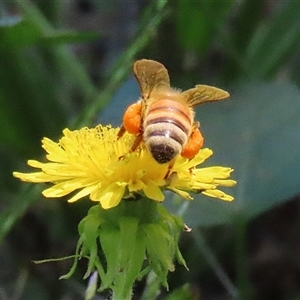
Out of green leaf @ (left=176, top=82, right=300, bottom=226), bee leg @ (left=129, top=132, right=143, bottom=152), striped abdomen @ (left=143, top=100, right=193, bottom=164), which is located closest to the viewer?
striped abdomen @ (left=143, top=100, right=193, bottom=164)

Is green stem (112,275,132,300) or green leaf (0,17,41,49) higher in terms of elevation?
green leaf (0,17,41,49)

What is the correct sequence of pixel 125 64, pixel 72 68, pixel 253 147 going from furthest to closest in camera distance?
pixel 72 68 → pixel 253 147 → pixel 125 64

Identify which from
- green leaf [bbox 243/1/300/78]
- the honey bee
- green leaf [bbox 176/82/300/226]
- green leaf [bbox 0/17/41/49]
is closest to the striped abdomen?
the honey bee

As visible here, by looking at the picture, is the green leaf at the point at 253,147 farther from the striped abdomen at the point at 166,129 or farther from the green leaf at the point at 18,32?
the striped abdomen at the point at 166,129

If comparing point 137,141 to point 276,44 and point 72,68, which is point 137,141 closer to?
point 72,68

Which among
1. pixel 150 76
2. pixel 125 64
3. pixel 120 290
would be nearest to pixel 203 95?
pixel 150 76

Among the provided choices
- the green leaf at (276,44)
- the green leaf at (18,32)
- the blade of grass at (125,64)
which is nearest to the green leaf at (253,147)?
the green leaf at (276,44)

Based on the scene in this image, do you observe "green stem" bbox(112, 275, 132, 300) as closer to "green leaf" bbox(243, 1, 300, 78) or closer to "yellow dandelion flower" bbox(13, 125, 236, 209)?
"yellow dandelion flower" bbox(13, 125, 236, 209)
